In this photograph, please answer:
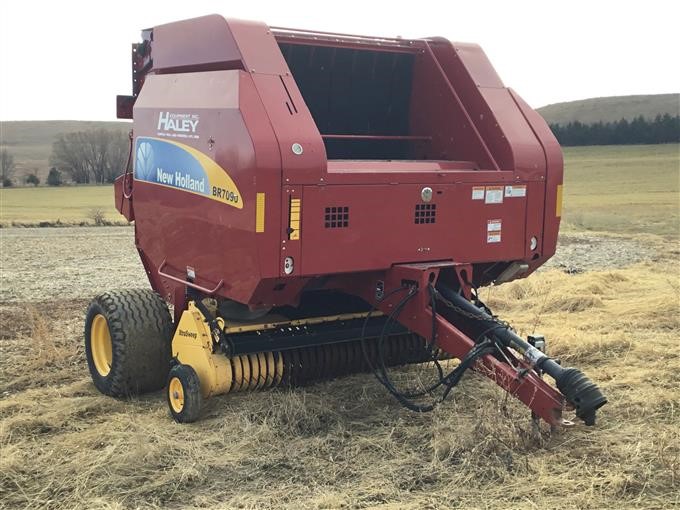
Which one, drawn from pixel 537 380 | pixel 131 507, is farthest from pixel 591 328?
pixel 131 507

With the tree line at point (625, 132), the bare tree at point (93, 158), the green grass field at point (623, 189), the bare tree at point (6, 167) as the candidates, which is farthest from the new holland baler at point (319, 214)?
the bare tree at point (6, 167)

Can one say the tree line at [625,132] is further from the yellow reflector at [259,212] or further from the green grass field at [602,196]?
the yellow reflector at [259,212]

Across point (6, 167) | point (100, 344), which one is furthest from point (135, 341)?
point (6, 167)

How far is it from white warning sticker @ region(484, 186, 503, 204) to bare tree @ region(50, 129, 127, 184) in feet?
174

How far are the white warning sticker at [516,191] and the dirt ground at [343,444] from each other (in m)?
1.36

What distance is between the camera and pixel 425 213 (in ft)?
16.6

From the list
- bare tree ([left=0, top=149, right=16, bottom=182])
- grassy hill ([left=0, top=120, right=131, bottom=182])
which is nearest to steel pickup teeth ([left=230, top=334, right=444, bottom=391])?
bare tree ([left=0, top=149, right=16, bottom=182])

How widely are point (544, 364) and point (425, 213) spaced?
4.29ft

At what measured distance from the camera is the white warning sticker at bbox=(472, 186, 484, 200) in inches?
207

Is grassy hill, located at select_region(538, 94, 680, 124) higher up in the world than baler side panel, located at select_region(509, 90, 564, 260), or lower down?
higher up

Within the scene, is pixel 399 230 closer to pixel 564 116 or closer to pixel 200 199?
pixel 200 199

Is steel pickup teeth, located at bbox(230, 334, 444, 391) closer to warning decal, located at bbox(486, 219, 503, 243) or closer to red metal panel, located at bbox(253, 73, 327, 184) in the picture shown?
warning decal, located at bbox(486, 219, 503, 243)

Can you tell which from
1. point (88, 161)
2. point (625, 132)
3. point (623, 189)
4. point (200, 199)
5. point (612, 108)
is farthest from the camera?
point (612, 108)

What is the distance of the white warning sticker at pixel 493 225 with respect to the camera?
5359 mm
